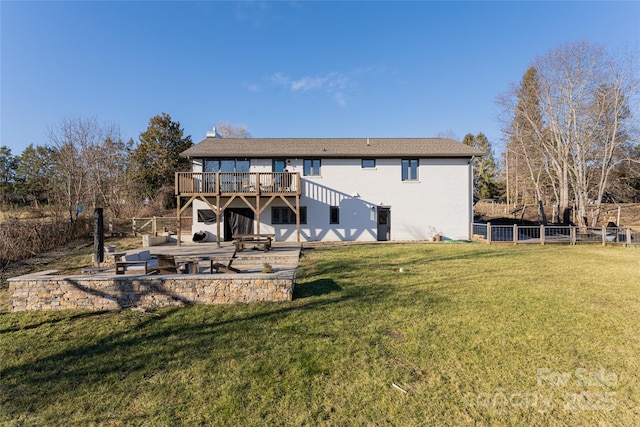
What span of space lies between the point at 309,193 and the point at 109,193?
62.4 feet

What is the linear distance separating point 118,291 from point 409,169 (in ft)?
50.8

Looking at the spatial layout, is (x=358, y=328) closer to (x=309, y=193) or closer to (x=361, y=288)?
(x=361, y=288)

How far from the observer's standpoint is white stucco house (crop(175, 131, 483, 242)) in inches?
648

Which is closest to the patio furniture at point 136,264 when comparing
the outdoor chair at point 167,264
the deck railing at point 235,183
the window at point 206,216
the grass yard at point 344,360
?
the outdoor chair at point 167,264

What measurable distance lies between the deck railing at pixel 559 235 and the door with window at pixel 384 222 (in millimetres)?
5295

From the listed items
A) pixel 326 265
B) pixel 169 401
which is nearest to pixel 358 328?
pixel 169 401

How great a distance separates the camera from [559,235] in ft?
50.1

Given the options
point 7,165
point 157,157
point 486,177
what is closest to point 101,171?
point 157,157

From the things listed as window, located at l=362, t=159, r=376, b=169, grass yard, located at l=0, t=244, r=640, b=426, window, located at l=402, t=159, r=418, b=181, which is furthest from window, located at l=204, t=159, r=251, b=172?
grass yard, located at l=0, t=244, r=640, b=426

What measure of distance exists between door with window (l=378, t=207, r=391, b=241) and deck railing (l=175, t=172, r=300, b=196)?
5.52 m

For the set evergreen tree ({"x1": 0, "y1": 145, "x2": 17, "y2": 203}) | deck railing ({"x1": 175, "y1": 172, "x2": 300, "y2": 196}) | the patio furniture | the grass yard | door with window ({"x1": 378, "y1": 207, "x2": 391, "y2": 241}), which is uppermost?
evergreen tree ({"x1": 0, "y1": 145, "x2": 17, "y2": 203})

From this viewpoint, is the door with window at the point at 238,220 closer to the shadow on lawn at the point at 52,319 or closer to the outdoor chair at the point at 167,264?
the outdoor chair at the point at 167,264

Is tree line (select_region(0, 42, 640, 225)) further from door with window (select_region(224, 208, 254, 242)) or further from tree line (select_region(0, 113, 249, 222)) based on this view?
door with window (select_region(224, 208, 254, 242))

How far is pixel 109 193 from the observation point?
24.0 metres
